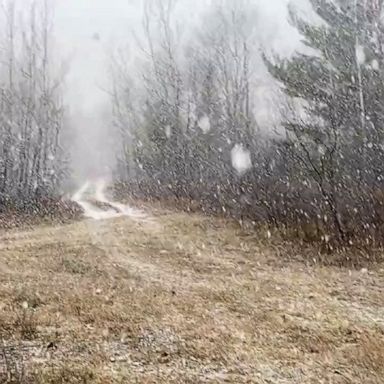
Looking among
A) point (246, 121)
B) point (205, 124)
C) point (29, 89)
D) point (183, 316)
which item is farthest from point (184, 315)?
point (205, 124)

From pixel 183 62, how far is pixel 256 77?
4631 millimetres

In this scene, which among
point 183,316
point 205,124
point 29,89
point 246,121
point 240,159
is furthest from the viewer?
point 205,124

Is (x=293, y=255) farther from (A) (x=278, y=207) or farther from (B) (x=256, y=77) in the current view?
(B) (x=256, y=77)

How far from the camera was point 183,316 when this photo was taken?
673 cm

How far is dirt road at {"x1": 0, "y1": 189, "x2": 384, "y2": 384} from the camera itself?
16.6 ft

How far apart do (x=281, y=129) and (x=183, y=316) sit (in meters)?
20.0

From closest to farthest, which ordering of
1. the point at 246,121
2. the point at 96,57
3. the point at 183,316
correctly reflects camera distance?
1. the point at 183,316
2. the point at 246,121
3. the point at 96,57

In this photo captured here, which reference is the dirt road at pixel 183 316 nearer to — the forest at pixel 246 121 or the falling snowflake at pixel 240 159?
the forest at pixel 246 121

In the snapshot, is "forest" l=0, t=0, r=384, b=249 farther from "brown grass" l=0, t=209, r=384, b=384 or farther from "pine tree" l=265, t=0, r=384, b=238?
"brown grass" l=0, t=209, r=384, b=384

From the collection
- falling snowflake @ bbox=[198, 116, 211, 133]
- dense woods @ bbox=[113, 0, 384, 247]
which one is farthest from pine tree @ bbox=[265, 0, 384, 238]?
falling snowflake @ bbox=[198, 116, 211, 133]

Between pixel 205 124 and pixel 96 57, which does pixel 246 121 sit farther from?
pixel 96 57

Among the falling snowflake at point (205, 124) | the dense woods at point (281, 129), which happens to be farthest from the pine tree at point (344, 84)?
the falling snowflake at point (205, 124)

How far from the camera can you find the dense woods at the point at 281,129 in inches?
479

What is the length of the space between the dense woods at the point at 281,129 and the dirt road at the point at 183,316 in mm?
2205
